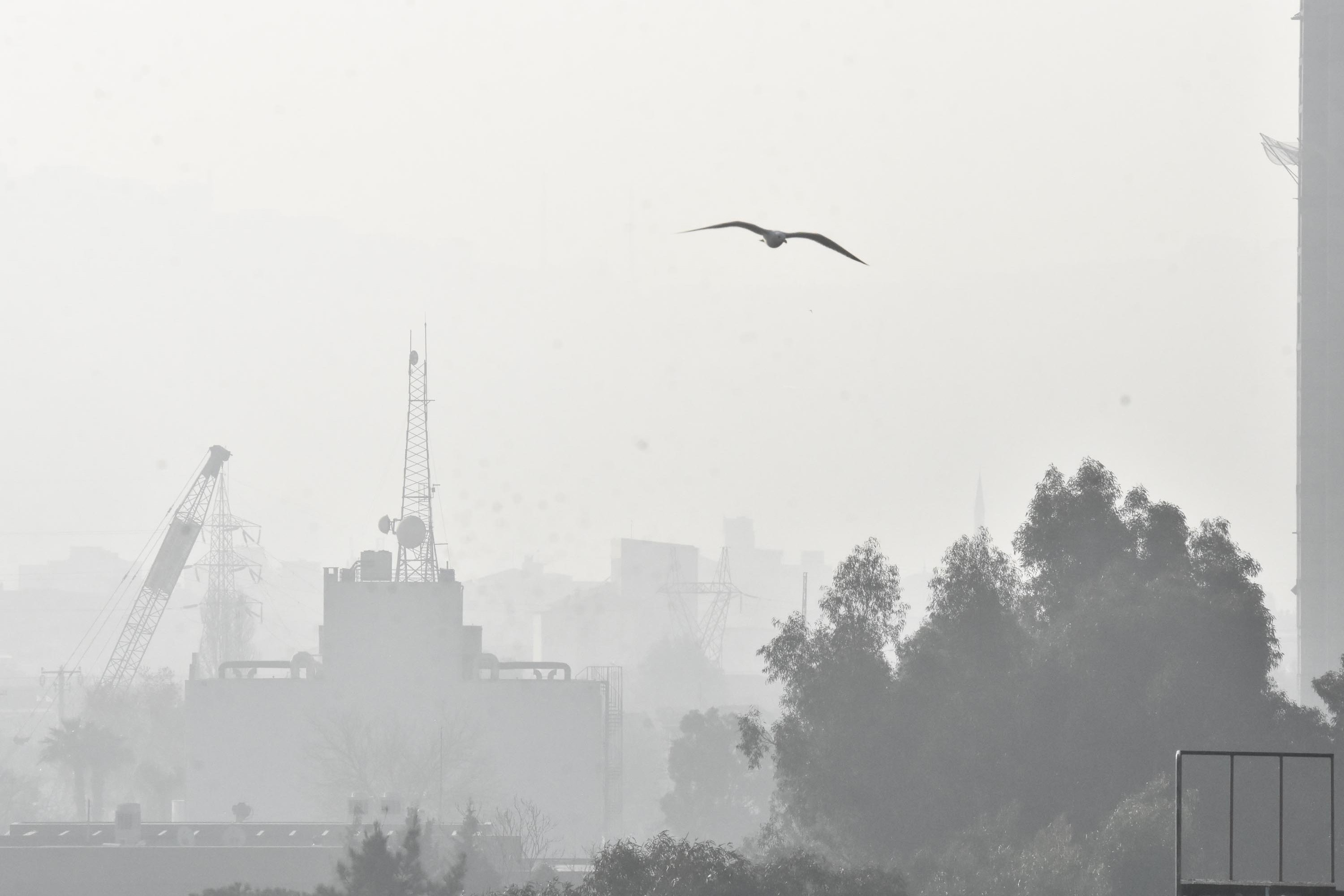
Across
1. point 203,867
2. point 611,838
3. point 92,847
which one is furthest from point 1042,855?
point 611,838

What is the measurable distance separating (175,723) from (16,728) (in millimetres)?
68991

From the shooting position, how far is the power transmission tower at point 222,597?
422 feet

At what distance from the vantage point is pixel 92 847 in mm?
49156

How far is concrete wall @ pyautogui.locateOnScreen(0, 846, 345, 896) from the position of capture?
4806cm

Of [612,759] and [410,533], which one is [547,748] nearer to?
[612,759]

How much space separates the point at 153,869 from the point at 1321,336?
49.9 metres

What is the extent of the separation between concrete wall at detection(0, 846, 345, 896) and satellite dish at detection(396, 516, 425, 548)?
3477cm

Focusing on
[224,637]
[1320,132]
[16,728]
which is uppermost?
[1320,132]

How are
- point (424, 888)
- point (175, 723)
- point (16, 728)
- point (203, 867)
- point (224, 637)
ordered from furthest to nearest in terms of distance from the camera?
point (16, 728)
point (224, 637)
point (175, 723)
point (203, 867)
point (424, 888)

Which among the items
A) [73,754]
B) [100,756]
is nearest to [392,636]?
[100,756]

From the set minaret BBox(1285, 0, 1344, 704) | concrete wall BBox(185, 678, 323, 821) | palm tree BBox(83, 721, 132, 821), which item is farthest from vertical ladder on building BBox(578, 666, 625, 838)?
minaret BBox(1285, 0, 1344, 704)

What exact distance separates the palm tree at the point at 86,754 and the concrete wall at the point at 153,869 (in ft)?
119

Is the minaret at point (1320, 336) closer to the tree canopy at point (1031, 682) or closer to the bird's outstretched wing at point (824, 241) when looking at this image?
the tree canopy at point (1031, 682)

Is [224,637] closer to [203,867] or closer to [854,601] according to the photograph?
[203,867]
